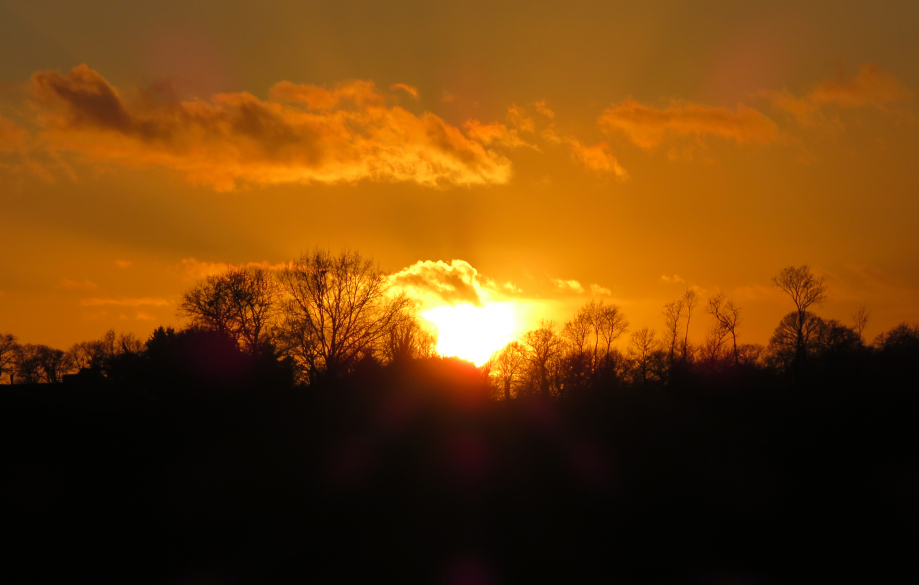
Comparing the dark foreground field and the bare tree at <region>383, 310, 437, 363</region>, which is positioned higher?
the bare tree at <region>383, 310, 437, 363</region>

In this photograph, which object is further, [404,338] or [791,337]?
[791,337]

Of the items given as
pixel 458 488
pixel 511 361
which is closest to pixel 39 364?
pixel 511 361

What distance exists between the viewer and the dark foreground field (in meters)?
14.3

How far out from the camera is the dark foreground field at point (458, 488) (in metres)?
14.3

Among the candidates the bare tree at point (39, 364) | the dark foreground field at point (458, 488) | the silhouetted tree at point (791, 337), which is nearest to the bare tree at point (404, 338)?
the dark foreground field at point (458, 488)

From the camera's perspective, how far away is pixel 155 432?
2511cm

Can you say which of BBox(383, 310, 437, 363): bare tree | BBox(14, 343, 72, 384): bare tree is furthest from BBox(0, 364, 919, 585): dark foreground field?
BBox(14, 343, 72, 384): bare tree

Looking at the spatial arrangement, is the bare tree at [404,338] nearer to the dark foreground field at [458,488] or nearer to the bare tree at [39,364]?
the dark foreground field at [458,488]

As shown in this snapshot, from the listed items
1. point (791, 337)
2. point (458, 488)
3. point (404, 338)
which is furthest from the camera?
point (791, 337)

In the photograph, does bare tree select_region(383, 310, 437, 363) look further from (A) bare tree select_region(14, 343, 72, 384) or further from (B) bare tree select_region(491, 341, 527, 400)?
(A) bare tree select_region(14, 343, 72, 384)

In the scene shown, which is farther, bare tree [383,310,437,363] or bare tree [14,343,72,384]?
bare tree [14,343,72,384]

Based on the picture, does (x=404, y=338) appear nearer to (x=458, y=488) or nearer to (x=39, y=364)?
(x=458, y=488)

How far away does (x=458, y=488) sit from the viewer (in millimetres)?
21828

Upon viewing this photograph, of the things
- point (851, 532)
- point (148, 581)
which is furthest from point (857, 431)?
point (148, 581)
